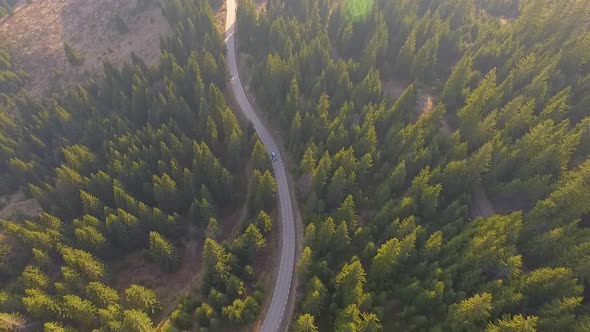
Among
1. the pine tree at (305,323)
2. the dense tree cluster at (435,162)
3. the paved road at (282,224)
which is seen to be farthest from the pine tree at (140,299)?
the pine tree at (305,323)

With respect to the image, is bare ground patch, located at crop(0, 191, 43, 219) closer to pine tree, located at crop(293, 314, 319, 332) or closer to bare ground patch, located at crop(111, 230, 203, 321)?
bare ground patch, located at crop(111, 230, 203, 321)

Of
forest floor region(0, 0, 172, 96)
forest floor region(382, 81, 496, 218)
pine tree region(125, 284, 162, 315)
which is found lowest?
forest floor region(382, 81, 496, 218)

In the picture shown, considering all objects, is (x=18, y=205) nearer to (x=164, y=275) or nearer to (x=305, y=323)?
(x=164, y=275)

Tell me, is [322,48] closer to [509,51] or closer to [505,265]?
[509,51]

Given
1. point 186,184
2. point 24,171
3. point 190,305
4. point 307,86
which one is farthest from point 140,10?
point 190,305

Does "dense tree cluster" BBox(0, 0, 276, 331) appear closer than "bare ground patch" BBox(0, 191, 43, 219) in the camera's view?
Yes

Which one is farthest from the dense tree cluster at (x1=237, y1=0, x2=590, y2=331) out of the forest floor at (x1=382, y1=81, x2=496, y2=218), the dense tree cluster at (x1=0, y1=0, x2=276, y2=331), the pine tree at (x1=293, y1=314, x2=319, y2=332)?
the dense tree cluster at (x1=0, y1=0, x2=276, y2=331)
